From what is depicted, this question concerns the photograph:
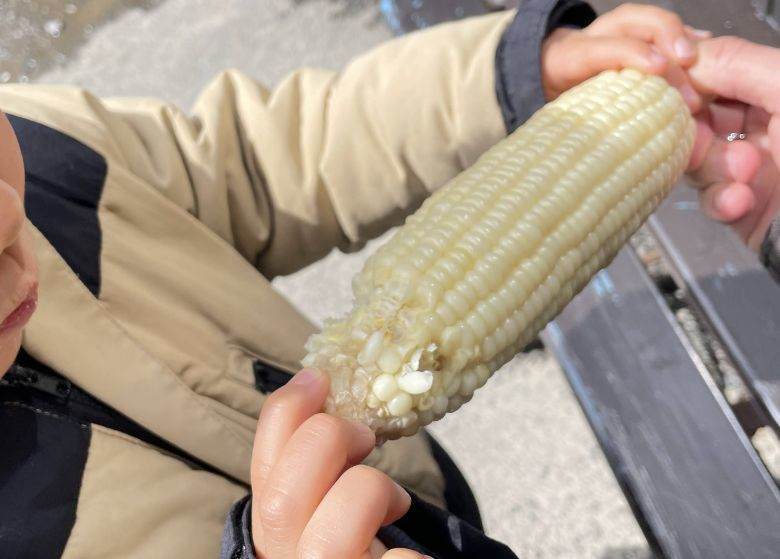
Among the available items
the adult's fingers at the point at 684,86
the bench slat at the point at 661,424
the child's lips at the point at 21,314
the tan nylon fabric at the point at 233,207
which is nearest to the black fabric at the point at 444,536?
the tan nylon fabric at the point at 233,207

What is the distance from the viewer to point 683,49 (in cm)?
99

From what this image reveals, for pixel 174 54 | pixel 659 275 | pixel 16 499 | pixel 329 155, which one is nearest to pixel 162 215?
pixel 329 155

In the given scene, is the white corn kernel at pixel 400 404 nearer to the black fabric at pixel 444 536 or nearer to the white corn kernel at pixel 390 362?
the white corn kernel at pixel 390 362

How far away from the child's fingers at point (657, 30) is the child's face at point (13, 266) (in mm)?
795

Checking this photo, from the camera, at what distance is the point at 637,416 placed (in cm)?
102

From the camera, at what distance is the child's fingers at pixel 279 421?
0.63 m

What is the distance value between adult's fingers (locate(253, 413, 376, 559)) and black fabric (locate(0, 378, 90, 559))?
0.26 meters

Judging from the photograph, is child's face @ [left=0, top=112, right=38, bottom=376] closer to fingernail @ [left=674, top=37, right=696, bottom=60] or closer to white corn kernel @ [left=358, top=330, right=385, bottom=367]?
white corn kernel @ [left=358, top=330, right=385, bottom=367]

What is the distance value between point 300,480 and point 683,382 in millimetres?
658

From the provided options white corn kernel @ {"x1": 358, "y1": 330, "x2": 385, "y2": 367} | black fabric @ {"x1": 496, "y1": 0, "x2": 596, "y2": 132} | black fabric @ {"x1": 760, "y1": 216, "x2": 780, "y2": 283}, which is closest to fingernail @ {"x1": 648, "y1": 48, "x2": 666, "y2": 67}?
black fabric @ {"x1": 496, "y1": 0, "x2": 596, "y2": 132}

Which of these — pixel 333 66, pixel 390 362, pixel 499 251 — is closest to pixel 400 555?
pixel 390 362

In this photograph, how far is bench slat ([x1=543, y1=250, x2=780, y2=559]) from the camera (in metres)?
0.92

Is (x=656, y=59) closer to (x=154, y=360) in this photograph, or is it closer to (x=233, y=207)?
(x=233, y=207)

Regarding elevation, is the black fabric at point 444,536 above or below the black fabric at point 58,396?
below
